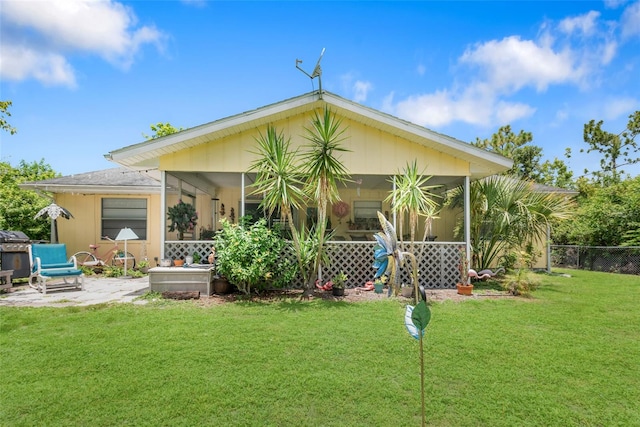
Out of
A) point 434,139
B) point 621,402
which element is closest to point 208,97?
point 434,139

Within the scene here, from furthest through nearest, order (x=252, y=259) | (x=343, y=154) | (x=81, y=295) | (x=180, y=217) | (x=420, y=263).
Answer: (x=180, y=217), (x=420, y=263), (x=343, y=154), (x=81, y=295), (x=252, y=259)

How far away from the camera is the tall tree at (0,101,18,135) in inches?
359

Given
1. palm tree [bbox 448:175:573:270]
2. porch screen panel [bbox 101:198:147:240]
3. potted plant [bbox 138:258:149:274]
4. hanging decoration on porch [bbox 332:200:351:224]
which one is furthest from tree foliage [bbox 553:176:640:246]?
porch screen panel [bbox 101:198:147:240]

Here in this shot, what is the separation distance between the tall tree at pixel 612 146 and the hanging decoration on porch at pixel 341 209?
20675 mm

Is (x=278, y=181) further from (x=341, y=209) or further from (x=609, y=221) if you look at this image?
(x=609, y=221)

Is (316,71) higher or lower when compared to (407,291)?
higher

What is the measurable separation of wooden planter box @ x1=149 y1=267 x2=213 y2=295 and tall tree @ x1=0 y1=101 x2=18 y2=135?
21.1 feet

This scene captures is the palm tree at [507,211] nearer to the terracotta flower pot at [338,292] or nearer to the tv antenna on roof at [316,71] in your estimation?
the terracotta flower pot at [338,292]

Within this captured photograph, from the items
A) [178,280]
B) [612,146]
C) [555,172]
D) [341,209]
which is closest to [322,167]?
[178,280]

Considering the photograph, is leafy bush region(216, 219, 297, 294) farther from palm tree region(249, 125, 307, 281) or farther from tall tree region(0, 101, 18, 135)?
tall tree region(0, 101, 18, 135)

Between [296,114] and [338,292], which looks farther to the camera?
[296,114]

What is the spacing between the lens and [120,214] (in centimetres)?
1144

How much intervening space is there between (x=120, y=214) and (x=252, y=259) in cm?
716

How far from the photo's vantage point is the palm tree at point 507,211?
30.3 ft
